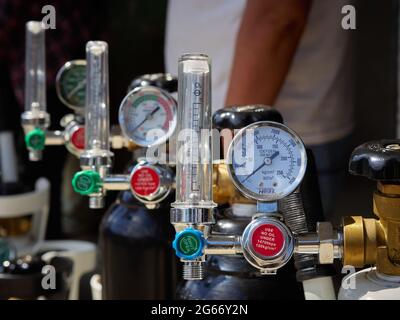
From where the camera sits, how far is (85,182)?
127 cm

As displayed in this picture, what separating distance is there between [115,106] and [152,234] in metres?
0.82

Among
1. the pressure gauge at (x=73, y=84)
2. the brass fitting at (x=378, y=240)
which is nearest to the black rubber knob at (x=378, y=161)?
the brass fitting at (x=378, y=240)

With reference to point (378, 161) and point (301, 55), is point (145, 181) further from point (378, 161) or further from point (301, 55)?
Result: point (301, 55)

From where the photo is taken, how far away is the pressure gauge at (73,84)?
5.08ft

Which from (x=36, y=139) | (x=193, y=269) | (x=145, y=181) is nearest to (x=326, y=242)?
(x=193, y=269)

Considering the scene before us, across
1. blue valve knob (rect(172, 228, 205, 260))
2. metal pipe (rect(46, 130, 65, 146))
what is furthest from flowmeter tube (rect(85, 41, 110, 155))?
blue valve knob (rect(172, 228, 205, 260))

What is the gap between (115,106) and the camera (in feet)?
6.98

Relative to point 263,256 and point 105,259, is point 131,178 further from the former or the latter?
point 263,256

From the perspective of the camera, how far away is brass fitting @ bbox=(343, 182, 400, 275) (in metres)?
1.00

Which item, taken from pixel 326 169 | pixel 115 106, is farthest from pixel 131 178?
pixel 115 106

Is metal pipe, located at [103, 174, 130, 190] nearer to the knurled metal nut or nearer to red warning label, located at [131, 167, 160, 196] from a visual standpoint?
red warning label, located at [131, 167, 160, 196]

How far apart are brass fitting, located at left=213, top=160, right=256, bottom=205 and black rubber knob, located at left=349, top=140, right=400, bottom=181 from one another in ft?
0.73

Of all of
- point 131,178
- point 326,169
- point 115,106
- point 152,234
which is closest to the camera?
point 131,178
